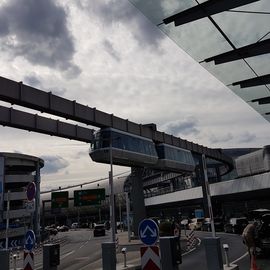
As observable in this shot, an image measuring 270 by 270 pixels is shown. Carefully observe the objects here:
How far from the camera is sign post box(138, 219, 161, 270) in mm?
8453

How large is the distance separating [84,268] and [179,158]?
2940 cm

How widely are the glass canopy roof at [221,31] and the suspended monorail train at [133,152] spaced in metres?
22.3

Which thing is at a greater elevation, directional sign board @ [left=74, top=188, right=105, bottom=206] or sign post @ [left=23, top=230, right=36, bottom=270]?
directional sign board @ [left=74, top=188, right=105, bottom=206]

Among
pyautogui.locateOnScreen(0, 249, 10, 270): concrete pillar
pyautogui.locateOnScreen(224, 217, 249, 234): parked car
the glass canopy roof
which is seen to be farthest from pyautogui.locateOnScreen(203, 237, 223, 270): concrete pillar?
pyautogui.locateOnScreen(224, 217, 249, 234): parked car

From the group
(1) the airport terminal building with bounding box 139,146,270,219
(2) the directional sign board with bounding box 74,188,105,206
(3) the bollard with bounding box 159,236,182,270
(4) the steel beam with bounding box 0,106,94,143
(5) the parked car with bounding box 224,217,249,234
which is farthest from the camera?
(1) the airport terminal building with bounding box 139,146,270,219

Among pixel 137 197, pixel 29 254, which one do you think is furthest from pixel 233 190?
pixel 29 254

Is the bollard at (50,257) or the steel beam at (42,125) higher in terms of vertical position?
the steel beam at (42,125)

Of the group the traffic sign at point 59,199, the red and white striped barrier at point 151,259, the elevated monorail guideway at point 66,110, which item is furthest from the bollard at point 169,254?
the traffic sign at point 59,199

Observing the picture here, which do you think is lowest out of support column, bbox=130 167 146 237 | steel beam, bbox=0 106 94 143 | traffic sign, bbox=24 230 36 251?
traffic sign, bbox=24 230 36 251

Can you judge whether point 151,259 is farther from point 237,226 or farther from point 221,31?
point 237,226

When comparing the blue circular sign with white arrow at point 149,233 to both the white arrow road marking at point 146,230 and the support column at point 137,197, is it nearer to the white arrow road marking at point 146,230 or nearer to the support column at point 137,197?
the white arrow road marking at point 146,230

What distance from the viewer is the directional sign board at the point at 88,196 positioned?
160 feet

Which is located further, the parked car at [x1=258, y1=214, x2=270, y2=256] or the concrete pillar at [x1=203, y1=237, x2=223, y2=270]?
the parked car at [x1=258, y1=214, x2=270, y2=256]

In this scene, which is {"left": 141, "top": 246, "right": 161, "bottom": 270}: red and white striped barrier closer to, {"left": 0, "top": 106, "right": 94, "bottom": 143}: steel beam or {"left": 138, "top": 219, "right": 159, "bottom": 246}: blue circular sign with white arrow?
{"left": 138, "top": 219, "right": 159, "bottom": 246}: blue circular sign with white arrow
